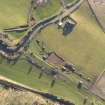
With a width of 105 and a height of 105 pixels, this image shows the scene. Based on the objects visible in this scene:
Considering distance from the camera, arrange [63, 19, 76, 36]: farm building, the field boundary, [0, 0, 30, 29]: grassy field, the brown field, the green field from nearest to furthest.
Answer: [0, 0, 30, 29]: grassy field < the green field < the field boundary < [63, 19, 76, 36]: farm building < the brown field

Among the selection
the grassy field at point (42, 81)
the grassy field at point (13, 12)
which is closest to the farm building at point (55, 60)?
the grassy field at point (42, 81)

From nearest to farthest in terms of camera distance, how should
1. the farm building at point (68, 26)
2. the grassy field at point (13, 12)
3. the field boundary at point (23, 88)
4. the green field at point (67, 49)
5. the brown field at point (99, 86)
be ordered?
the grassy field at point (13, 12)
the green field at point (67, 49)
the field boundary at point (23, 88)
the farm building at point (68, 26)
the brown field at point (99, 86)

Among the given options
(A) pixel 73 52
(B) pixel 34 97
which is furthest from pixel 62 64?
(B) pixel 34 97

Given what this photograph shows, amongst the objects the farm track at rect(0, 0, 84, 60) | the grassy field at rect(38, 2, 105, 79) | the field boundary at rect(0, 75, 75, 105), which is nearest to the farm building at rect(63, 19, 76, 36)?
the grassy field at rect(38, 2, 105, 79)

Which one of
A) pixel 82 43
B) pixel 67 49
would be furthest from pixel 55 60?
pixel 82 43

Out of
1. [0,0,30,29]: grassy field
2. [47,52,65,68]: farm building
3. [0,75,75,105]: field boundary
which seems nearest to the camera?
[0,0,30,29]: grassy field

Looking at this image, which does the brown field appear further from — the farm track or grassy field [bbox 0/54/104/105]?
the farm track

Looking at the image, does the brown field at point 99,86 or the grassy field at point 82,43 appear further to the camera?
the brown field at point 99,86

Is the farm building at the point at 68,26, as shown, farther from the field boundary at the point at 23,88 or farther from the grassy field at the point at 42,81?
the field boundary at the point at 23,88

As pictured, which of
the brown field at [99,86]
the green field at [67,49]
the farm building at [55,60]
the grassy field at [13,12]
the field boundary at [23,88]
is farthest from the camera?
the brown field at [99,86]

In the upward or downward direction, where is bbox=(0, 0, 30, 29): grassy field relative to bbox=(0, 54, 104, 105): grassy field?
upward
